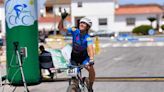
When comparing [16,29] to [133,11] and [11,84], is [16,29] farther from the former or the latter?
[133,11]

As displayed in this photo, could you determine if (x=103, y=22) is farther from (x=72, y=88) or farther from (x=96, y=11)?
(x=72, y=88)

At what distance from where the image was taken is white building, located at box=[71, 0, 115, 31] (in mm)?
76688

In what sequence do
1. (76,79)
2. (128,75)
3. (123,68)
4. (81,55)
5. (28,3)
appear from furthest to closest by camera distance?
1. (123,68)
2. (128,75)
3. (28,3)
4. (81,55)
5. (76,79)

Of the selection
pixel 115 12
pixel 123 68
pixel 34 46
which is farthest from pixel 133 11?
pixel 34 46

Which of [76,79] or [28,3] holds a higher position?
[28,3]

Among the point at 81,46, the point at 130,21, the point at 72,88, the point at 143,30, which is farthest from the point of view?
the point at 130,21

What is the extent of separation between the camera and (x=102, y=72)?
645 inches

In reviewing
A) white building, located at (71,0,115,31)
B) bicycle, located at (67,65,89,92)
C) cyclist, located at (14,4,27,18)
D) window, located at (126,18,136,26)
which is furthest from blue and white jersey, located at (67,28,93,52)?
window, located at (126,18,136,26)

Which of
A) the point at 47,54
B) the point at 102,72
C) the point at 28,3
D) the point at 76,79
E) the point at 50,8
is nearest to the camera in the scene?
the point at 76,79

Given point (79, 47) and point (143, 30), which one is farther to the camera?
point (143, 30)

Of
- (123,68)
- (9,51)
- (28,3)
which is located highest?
(28,3)

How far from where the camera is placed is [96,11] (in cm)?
7731

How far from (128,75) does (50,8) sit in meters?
82.0

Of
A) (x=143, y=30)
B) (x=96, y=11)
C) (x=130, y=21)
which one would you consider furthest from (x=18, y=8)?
(x=130, y=21)
